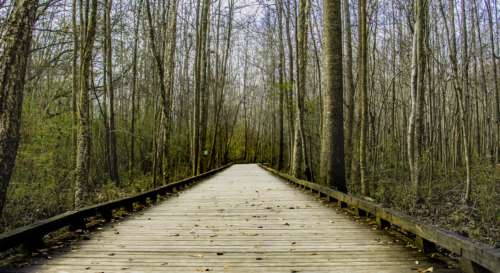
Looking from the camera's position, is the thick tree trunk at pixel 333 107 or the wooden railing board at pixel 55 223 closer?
the wooden railing board at pixel 55 223

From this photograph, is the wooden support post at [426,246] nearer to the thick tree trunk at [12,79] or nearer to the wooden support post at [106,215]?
the wooden support post at [106,215]

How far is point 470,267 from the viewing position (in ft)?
10.4

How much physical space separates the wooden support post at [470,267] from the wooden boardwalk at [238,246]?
320 millimetres

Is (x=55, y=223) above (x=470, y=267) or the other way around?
above

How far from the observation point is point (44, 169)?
36.7ft

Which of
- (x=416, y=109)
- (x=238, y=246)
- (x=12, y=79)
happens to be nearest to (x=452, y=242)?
(x=238, y=246)

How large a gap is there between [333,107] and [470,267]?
20.8 ft

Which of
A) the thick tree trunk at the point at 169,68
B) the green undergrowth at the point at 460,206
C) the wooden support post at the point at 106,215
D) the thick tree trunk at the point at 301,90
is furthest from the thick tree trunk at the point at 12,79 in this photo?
the thick tree trunk at the point at 301,90

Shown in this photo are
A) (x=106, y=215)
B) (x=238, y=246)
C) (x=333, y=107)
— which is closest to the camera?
(x=238, y=246)

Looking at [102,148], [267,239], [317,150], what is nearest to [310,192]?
[267,239]

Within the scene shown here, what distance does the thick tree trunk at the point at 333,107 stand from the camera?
913cm

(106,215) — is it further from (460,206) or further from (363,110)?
(460,206)

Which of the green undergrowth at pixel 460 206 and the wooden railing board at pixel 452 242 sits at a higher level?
the wooden railing board at pixel 452 242

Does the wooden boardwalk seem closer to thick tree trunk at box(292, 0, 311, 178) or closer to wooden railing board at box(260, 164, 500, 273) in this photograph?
wooden railing board at box(260, 164, 500, 273)
